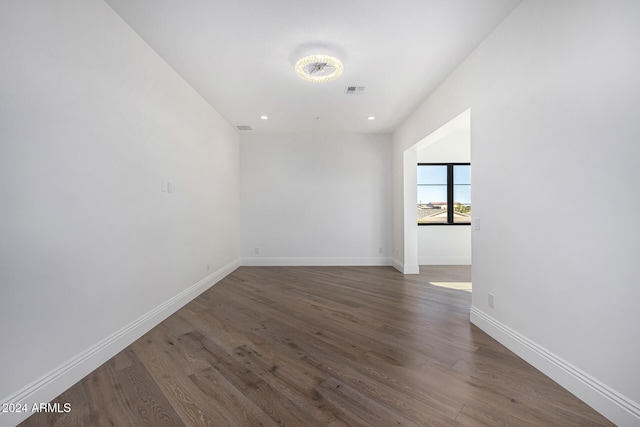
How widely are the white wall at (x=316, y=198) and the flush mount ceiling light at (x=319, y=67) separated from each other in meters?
2.65

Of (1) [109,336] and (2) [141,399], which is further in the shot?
(1) [109,336]

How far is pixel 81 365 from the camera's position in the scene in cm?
169

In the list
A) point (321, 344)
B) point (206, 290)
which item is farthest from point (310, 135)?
point (321, 344)

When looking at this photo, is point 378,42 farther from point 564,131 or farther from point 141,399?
point 141,399

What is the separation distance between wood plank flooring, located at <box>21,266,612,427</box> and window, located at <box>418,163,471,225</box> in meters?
2.95

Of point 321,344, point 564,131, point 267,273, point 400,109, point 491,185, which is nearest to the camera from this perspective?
point 564,131

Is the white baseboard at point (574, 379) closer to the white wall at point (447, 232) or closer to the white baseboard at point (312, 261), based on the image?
the white baseboard at point (312, 261)

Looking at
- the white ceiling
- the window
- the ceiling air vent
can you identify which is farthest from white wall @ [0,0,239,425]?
the window

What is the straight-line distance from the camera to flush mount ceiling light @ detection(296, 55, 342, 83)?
249 cm

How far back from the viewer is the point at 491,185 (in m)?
2.32

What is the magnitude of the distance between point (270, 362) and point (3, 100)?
7.15 ft

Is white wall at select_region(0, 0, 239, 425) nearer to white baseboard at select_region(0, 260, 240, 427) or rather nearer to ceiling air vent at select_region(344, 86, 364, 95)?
white baseboard at select_region(0, 260, 240, 427)

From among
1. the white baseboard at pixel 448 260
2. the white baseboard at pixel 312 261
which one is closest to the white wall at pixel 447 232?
the white baseboard at pixel 448 260

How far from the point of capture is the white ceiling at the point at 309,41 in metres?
1.99
